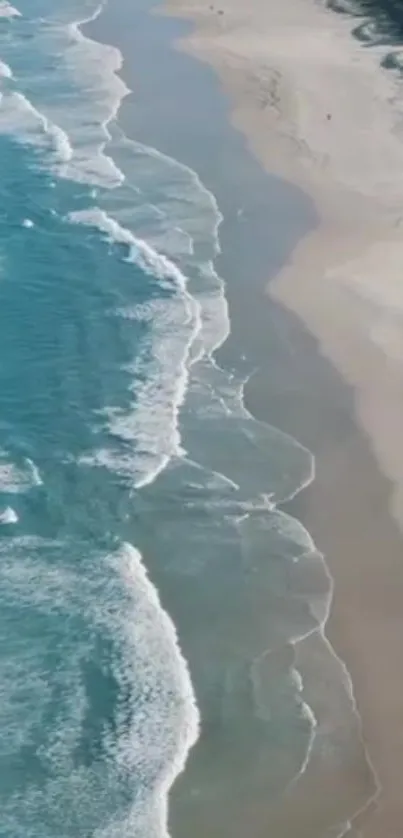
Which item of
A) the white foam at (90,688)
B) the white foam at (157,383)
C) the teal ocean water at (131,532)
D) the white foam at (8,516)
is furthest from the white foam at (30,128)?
the white foam at (90,688)

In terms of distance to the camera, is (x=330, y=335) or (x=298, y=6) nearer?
(x=330, y=335)

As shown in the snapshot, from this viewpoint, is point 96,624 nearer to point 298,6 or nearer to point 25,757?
point 25,757

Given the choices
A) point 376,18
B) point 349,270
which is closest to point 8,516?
point 349,270

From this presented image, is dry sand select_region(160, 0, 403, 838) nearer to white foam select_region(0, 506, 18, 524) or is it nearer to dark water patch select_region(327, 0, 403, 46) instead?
dark water patch select_region(327, 0, 403, 46)

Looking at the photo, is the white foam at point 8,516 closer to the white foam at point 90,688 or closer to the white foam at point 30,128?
the white foam at point 90,688

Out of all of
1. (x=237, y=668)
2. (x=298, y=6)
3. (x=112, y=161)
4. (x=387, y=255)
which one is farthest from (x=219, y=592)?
(x=298, y=6)

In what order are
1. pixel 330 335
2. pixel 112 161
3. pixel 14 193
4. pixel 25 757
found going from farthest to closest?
pixel 112 161
pixel 14 193
pixel 330 335
pixel 25 757

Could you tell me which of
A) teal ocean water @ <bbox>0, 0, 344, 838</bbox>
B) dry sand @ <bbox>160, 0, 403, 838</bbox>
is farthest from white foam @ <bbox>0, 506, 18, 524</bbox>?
dry sand @ <bbox>160, 0, 403, 838</bbox>
